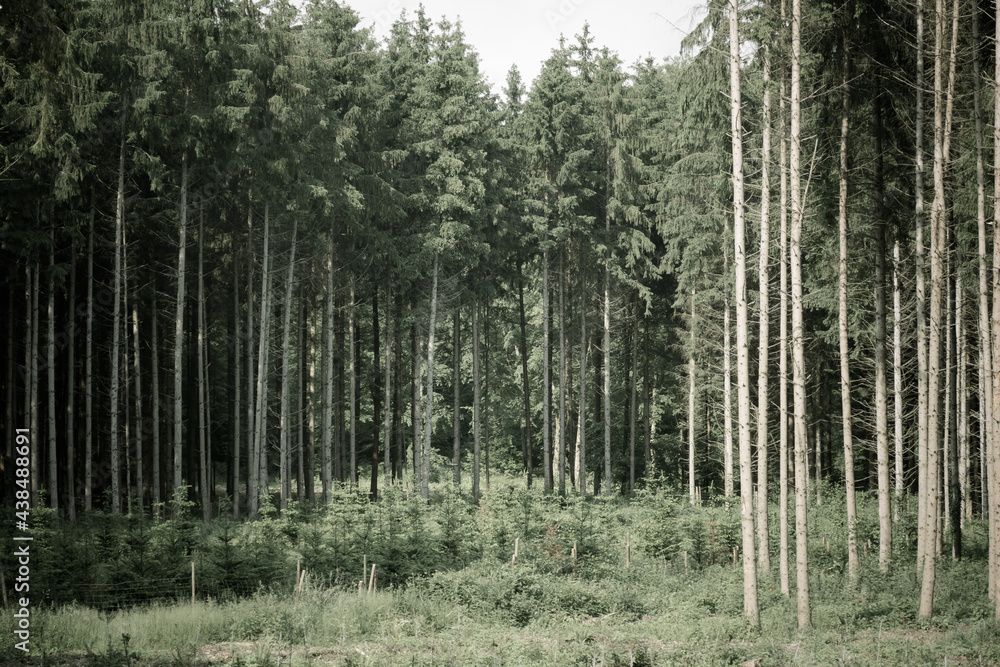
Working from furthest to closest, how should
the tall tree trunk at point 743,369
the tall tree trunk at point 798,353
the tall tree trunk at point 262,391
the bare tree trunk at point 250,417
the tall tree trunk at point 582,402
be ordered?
1. the tall tree trunk at point 582,402
2. the bare tree trunk at point 250,417
3. the tall tree trunk at point 262,391
4. the tall tree trunk at point 798,353
5. the tall tree trunk at point 743,369

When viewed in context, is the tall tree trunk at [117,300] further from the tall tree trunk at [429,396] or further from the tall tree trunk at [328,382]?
the tall tree trunk at [429,396]

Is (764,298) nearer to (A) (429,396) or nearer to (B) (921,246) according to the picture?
(B) (921,246)

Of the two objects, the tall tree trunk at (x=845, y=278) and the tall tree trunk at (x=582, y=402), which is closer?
the tall tree trunk at (x=845, y=278)

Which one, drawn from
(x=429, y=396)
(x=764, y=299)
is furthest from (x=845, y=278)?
(x=429, y=396)

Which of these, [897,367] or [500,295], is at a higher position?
[500,295]

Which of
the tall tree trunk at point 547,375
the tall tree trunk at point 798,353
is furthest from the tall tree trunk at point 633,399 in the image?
the tall tree trunk at point 798,353

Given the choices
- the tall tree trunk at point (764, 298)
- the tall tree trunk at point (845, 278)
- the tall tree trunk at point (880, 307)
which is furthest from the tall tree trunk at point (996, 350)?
the tall tree trunk at point (764, 298)

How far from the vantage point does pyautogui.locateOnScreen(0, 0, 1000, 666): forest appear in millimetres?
11148

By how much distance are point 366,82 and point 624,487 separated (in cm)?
1976

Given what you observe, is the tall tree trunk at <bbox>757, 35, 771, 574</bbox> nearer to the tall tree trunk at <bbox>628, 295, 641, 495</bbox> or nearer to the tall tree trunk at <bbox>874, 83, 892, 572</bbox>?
the tall tree trunk at <bbox>874, 83, 892, 572</bbox>

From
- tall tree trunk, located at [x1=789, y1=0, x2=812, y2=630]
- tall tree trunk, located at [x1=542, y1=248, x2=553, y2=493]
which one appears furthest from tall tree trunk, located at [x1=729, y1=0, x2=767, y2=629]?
tall tree trunk, located at [x1=542, y1=248, x2=553, y2=493]

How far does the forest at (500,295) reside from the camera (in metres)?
11.1

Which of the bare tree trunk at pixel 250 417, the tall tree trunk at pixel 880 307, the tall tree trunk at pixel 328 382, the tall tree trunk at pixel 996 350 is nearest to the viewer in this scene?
the tall tree trunk at pixel 996 350

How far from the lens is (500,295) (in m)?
28.7
